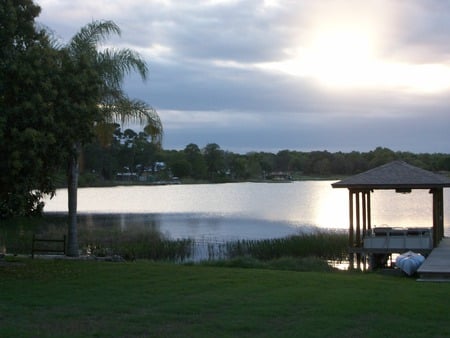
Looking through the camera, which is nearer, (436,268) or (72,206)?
(436,268)

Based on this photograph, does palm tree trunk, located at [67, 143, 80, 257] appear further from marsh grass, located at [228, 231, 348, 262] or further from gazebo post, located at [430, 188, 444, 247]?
gazebo post, located at [430, 188, 444, 247]

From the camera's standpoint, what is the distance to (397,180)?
82.3ft

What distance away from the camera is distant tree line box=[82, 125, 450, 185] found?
14550cm

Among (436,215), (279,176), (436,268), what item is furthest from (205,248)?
(279,176)

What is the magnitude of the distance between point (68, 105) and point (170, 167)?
152 meters

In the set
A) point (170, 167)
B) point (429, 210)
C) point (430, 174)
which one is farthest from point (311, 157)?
point (430, 174)

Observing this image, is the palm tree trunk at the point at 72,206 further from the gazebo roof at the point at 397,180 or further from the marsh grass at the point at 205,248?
the gazebo roof at the point at 397,180

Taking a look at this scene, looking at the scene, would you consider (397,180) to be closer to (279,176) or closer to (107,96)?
(107,96)

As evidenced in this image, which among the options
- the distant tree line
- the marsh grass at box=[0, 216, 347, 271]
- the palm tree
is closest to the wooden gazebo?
the marsh grass at box=[0, 216, 347, 271]

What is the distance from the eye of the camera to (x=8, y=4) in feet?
51.1

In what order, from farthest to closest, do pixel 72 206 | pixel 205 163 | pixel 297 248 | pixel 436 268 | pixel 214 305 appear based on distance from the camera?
pixel 205 163 < pixel 297 248 < pixel 72 206 < pixel 436 268 < pixel 214 305

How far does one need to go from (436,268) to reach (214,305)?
896 centimetres

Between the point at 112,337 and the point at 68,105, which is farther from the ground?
the point at 68,105

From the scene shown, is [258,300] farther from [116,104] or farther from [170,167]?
[170,167]
